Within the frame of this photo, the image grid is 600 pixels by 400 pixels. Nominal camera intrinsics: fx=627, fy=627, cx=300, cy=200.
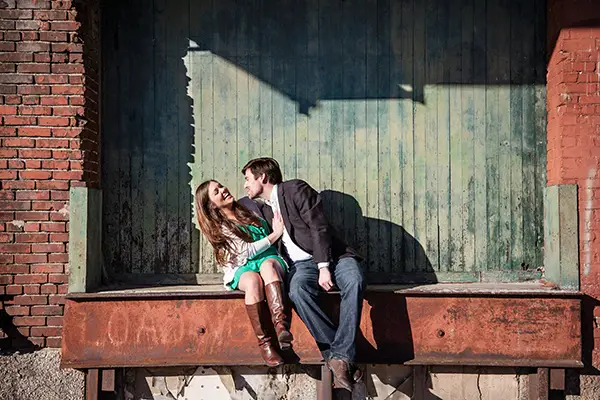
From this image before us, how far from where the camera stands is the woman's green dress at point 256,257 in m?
4.88

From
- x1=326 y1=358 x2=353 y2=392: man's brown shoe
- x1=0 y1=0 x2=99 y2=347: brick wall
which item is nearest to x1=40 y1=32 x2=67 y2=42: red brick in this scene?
x1=0 y1=0 x2=99 y2=347: brick wall

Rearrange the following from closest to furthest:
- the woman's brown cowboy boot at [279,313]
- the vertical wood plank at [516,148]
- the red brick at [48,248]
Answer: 1. the woman's brown cowboy boot at [279,313]
2. the red brick at [48,248]
3. the vertical wood plank at [516,148]

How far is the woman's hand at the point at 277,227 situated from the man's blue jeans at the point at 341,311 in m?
0.36

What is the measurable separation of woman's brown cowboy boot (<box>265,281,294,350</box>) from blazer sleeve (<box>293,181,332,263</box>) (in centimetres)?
39

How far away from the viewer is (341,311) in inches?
185

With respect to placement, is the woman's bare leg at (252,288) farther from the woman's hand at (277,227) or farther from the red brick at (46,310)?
the red brick at (46,310)

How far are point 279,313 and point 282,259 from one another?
0.52 m

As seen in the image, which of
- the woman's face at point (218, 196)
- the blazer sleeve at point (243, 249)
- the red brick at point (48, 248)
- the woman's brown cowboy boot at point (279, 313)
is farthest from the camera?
the red brick at point (48, 248)

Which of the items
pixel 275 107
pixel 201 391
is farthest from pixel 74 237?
pixel 275 107

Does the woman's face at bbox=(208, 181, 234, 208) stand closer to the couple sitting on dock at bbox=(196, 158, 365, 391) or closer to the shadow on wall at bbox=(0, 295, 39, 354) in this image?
the couple sitting on dock at bbox=(196, 158, 365, 391)

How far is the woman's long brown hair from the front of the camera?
A: 16.1 feet

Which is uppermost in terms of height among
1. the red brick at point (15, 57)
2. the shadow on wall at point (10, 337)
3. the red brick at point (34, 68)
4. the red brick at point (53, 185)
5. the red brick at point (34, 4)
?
the red brick at point (34, 4)

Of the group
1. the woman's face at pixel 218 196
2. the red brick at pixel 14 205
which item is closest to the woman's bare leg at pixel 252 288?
the woman's face at pixel 218 196

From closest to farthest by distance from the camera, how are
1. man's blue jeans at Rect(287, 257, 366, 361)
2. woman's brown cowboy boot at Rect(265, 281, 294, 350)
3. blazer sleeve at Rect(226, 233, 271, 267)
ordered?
1. woman's brown cowboy boot at Rect(265, 281, 294, 350)
2. man's blue jeans at Rect(287, 257, 366, 361)
3. blazer sleeve at Rect(226, 233, 271, 267)
